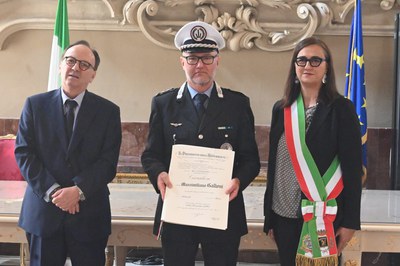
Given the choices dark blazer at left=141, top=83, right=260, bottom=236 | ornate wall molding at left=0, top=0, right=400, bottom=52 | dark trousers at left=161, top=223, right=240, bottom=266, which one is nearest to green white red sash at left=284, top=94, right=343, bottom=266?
dark blazer at left=141, top=83, right=260, bottom=236

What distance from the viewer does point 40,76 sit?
390 centimetres

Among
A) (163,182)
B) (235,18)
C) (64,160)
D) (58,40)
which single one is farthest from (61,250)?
(235,18)

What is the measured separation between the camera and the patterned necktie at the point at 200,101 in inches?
73.0

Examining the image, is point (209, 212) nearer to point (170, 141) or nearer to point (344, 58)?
point (170, 141)

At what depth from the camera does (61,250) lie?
1.90 m

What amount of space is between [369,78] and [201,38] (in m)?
2.20

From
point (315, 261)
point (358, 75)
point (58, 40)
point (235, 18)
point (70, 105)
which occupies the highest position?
point (235, 18)

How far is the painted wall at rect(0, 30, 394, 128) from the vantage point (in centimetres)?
371

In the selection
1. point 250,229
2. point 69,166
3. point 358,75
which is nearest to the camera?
point 69,166

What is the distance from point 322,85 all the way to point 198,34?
0.48 m

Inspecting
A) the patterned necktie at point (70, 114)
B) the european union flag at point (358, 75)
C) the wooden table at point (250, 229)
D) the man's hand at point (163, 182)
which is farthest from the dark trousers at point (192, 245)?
the european union flag at point (358, 75)

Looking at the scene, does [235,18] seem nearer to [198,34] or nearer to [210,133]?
[198,34]

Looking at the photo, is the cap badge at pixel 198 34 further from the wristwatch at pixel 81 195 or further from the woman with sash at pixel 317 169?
the wristwatch at pixel 81 195

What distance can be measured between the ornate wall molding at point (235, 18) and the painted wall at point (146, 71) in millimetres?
70
